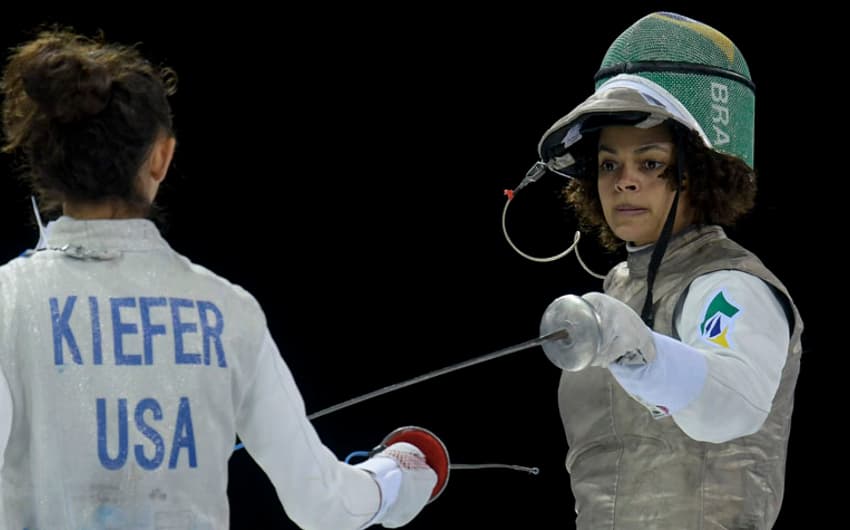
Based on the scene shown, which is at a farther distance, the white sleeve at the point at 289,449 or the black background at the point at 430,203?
the black background at the point at 430,203

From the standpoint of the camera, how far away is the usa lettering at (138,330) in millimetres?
1366

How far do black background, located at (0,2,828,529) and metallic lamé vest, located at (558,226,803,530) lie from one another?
1.29 meters

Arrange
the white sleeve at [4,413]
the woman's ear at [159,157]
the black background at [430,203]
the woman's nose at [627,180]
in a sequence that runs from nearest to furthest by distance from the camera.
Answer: the white sleeve at [4,413] < the woman's ear at [159,157] < the woman's nose at [627,180] < the black background at [430,203]

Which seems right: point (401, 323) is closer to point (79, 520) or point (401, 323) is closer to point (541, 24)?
point (541, 24)

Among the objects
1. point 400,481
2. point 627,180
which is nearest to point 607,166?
point 627,180

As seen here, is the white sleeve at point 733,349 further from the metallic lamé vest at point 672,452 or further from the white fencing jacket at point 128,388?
the white fencing jacket at point 128,388

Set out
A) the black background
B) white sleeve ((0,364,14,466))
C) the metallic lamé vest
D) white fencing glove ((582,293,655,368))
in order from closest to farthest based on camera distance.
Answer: white sleeve ((0,364,14,466)) → white fencing glove ((582,293,655,368)) → the metallic lamé vest → the black background

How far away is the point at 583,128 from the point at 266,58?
145 centimetres

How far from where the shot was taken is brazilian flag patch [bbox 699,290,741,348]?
1.71 metres

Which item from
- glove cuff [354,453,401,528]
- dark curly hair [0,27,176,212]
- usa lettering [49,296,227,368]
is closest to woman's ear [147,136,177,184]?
dark curly hair [0,27,176,212]

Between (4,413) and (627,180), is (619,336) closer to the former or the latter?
(627,180)

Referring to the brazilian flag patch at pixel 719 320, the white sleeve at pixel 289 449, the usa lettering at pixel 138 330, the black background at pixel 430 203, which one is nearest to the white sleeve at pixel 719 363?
the brazilian flag patch at pixel 719 320

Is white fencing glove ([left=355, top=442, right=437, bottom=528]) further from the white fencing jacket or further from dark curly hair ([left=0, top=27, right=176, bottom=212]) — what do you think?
dark curly hair ([left=0, top=27, right=176, bottom=212])

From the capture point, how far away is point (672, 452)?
1842mm
